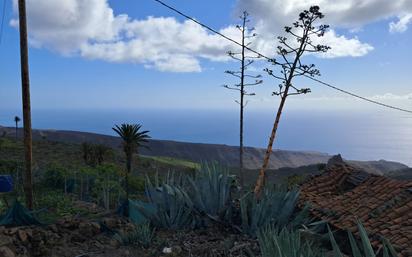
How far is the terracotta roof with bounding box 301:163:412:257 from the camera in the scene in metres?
7.21

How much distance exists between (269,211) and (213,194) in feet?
3.43

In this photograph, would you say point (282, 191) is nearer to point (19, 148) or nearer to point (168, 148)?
point (19, 148)

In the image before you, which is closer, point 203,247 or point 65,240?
point 203,247

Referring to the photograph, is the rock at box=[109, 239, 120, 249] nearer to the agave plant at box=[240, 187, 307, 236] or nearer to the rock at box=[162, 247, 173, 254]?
the rock at box=[162, 247, 173, 254]

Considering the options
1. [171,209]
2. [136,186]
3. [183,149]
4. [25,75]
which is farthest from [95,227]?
[183,149]

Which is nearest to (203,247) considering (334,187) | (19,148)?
(334,187)

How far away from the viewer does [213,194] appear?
303 inches

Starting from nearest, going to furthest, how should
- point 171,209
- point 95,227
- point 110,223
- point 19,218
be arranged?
point 171,209
point 95,227
point 110,223
point 19,218

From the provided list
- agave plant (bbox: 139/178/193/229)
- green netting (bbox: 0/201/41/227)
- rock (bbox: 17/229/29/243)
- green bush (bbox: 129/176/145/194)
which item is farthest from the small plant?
green bush (bbox: 129/176/145/194)

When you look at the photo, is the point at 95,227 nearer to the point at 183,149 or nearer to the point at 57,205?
the point at 57,205

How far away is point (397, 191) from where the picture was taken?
339 inches

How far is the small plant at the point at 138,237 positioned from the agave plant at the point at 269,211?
1.59 meters

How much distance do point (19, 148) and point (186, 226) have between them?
122 ft

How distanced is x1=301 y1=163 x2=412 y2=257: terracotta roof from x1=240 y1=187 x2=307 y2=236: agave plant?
94 centimetres
